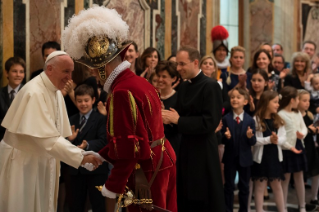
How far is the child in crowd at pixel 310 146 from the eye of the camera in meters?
8.88

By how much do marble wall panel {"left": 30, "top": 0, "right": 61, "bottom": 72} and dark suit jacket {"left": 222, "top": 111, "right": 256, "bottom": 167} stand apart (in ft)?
9.90

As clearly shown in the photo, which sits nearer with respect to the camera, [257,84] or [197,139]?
[197,139]

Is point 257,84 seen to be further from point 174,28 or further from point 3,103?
point 3,103

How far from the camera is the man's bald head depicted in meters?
5.34

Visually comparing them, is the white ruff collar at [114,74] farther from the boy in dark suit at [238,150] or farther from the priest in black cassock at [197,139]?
the boy in dark suit at [238,150]

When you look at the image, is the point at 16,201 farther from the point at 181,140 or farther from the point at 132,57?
the point at 132,57

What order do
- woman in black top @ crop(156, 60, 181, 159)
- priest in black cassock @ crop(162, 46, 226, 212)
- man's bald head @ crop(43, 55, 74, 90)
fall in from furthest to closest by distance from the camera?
1. woman in black top @ crop(156, 60, 181, 159)
2. priest in black cassock @ crop(162, 46, 226, 212)
3. man's bald head @ crop(43, 55, 74, 90)

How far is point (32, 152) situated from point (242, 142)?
10.7 ft

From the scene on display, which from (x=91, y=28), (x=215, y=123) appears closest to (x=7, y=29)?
(x=215, y=123)

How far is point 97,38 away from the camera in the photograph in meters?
4.52

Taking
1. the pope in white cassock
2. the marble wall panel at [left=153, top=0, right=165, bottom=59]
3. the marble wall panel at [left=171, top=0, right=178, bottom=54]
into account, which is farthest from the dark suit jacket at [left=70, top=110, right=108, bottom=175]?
the marble wall panel at [left=171, top=0, right=178, bottom=54]

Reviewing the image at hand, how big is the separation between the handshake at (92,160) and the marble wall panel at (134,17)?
17.0 feet

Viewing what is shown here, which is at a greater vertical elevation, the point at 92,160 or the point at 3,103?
the point at 3,103

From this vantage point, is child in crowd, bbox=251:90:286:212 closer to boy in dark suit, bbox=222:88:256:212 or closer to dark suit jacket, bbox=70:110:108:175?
boy in dark suit, bbox=222:88:256:212
